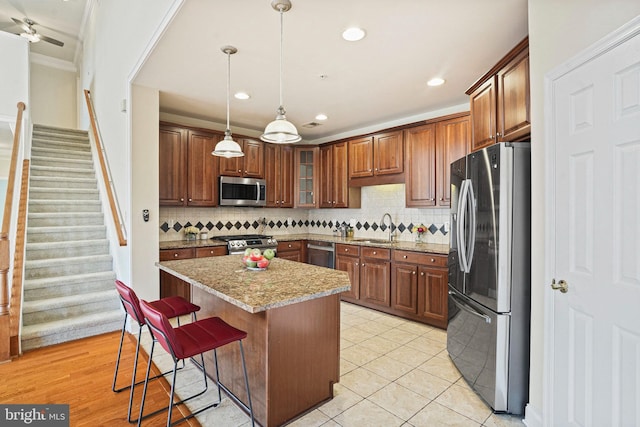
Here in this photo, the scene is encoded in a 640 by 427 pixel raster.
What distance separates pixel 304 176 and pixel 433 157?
2.31m

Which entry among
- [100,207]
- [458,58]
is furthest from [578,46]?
[100,207]

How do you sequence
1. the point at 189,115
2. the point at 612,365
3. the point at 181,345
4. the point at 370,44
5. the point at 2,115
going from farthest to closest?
the point at 2,115, the point at 189,115, the point at 370,44, the point at 181,345, the point at 612,365

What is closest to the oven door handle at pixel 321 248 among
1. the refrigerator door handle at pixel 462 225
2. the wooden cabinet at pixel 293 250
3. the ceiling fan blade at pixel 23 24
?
the wooden cabinet at pixel 293 250

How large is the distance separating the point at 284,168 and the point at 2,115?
4.68 meters

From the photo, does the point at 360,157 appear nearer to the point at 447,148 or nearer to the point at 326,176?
the point at 326,176

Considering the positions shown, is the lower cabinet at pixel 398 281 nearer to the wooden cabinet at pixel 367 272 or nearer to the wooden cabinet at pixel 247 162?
the wooden cabinet at pixel 367 272

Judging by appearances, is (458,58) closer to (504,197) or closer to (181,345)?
(504,197)

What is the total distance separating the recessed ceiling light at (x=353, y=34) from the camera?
2.38 meters

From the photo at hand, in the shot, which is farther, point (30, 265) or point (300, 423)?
point (30, 265)

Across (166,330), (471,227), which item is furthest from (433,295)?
(166,330)

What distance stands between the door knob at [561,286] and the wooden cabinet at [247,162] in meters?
4.15

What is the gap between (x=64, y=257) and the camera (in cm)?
403

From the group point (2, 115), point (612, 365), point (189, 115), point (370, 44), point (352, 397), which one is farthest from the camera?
point (2, 115)

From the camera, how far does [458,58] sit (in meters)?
2.80
